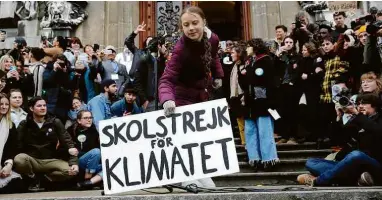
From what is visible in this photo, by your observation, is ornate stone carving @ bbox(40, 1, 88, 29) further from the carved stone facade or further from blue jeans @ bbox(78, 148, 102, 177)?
blue jeans @ bbox(78, 148, 102, 177)

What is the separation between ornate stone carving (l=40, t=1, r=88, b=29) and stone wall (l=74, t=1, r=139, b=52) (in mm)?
265

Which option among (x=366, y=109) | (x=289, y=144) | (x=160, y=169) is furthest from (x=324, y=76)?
(x=160, y=169)

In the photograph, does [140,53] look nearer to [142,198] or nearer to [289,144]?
[289,144]

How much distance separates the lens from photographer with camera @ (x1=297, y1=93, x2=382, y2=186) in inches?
182

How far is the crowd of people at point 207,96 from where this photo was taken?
4.17 meters

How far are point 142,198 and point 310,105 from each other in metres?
4.69

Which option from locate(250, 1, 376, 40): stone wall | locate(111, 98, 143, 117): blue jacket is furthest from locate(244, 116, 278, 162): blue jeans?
locate(250, 1, 376, 40): stone wall

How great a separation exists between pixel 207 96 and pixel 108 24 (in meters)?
9.92

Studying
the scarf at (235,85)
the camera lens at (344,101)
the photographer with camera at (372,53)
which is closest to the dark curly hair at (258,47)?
the scarf at (235,85)

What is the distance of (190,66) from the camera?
3.84m

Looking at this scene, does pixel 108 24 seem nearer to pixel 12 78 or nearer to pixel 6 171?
pixel 12 78

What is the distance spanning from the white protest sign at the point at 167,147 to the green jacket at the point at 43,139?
2.41m

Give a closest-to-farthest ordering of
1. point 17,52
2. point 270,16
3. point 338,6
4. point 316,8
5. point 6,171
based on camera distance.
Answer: point 6,171 < point 17,52 < point 338,6 < point 316,8 < point 270,16

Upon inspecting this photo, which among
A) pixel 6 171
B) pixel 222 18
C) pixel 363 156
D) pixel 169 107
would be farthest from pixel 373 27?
pixel 222 18
